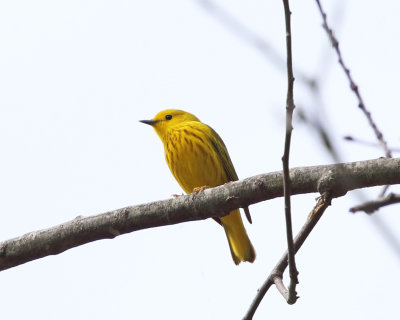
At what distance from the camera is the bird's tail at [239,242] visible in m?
7.00

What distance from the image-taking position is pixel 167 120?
318 inches

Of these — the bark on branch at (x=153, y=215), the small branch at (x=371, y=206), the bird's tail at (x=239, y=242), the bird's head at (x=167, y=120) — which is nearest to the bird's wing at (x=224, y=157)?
the bird's tail at (x=239, y=242)

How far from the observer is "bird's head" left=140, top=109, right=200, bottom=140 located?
7836 mm

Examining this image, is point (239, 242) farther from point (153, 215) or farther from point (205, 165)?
point (153, 215)

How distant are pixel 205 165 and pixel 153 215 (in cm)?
260

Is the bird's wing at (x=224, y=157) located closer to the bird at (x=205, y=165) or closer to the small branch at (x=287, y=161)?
Answer: the bird at (x=205, y=165)

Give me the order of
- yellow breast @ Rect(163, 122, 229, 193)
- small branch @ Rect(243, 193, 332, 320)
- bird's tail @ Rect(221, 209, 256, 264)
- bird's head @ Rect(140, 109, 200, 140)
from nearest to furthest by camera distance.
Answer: small branch @ Rect(243, 193, 332, 320) → yellow breast @ Rect(163, 122, 229, 193) → bird's tail @ Rect(221, 209, 256, 264) → bird's head @ Rect(140, 109, 200, 140)

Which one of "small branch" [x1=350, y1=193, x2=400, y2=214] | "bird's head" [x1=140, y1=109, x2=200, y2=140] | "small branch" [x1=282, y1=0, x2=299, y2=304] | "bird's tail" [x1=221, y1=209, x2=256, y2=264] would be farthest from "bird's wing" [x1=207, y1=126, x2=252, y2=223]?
"small branch" [x1=350, y1=193, x2=400, y2=214]

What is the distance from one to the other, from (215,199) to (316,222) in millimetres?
685

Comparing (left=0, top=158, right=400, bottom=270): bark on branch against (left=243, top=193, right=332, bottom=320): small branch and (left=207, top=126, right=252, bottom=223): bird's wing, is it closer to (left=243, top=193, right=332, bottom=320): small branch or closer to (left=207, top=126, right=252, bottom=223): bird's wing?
(left=243, top=193, right=332, bottom=320): small branch

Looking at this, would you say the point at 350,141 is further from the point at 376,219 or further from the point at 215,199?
the point at 215,199

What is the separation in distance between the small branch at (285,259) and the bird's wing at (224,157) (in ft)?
8.66

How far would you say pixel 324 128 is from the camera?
1816 millimetres

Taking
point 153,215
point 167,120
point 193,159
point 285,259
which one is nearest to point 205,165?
point 193,159
